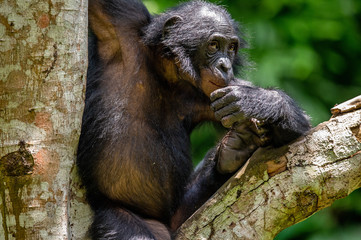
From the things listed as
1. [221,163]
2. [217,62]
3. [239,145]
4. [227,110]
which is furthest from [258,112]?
[217,62]

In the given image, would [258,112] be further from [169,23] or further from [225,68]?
[169,23]

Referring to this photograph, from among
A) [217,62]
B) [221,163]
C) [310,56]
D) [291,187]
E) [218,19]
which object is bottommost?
[291,187]

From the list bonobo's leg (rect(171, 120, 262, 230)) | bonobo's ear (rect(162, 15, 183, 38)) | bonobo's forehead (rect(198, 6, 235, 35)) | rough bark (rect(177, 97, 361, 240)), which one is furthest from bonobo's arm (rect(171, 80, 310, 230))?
bonobo's ear (rect(162, 15, 183, 38))

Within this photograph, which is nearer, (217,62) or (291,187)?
(291,187)

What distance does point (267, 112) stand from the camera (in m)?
3.36

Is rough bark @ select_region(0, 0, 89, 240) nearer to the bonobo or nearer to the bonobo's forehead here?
the bonobo

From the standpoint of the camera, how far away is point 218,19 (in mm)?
4023

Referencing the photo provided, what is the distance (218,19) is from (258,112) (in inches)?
42.2

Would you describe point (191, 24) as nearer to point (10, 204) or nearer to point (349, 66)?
point (10, 204)

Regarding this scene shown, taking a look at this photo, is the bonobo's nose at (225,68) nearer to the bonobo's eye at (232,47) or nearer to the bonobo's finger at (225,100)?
the bonobo's eye at (232,47)

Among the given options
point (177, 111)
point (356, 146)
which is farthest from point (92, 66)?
point (356, 146)

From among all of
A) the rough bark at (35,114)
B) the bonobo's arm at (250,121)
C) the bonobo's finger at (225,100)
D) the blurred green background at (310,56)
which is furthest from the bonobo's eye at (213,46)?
the blurred green background at (310,56)

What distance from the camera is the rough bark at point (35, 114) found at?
8.44 feet

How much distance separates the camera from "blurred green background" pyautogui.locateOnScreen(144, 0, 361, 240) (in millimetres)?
5816
